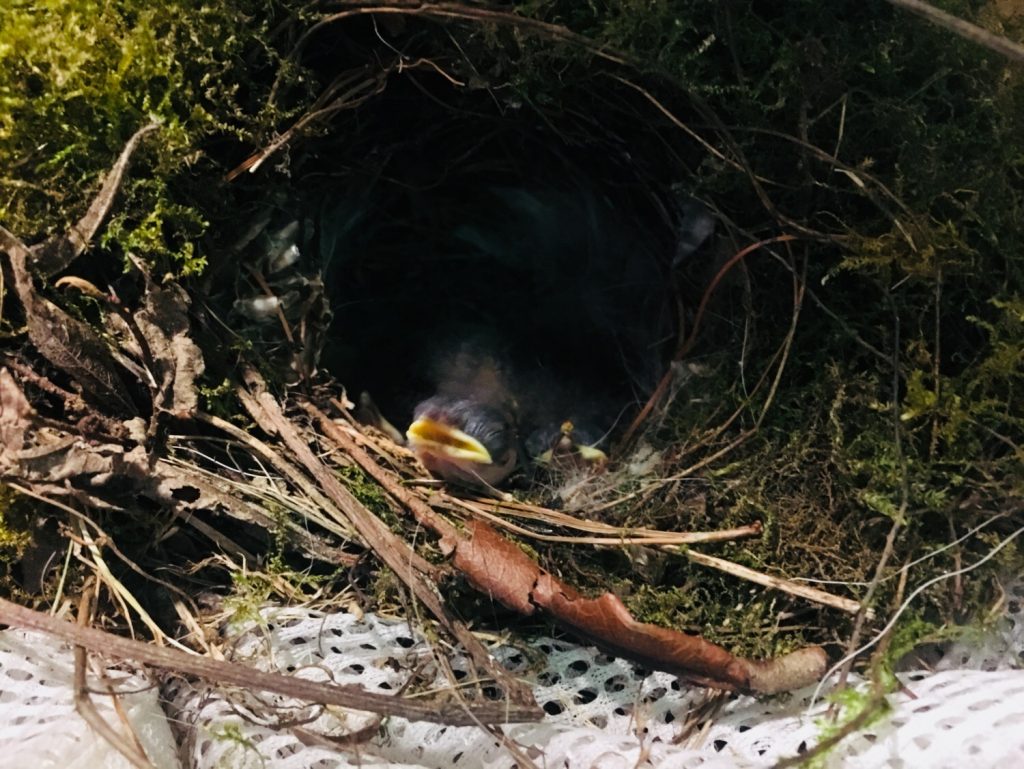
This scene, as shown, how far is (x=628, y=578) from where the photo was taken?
0.99m

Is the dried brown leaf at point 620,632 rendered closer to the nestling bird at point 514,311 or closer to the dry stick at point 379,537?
the dry stick at point 379,537

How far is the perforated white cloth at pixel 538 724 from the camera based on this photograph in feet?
2.57

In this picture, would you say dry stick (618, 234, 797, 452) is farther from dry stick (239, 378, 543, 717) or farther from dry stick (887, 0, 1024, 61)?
dry stick (239, 378, 543, 717)

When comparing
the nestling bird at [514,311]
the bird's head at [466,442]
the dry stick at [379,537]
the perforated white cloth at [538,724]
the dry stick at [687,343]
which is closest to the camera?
the perforated white cloth at [538,724]

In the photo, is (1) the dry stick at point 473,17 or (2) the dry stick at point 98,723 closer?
(2) the dry stick at point 98,723

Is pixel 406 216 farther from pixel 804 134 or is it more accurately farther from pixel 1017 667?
pixel 1017 667

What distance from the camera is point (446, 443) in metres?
1.13

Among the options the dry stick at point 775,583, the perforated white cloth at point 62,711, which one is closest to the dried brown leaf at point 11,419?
the perforated white cloth at point 62,711

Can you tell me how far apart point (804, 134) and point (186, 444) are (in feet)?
2.68

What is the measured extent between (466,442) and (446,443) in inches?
1.2

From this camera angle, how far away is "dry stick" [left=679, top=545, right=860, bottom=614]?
2.97 ft

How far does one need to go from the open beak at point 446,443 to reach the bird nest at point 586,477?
0.03m

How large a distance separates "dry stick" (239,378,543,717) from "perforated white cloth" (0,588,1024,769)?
0.14 feet

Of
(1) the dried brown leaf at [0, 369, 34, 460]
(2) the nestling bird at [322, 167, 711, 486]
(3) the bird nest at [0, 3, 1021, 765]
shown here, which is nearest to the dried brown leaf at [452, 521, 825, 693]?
(3) the bird nest at [0, 3, 1021, 765]
